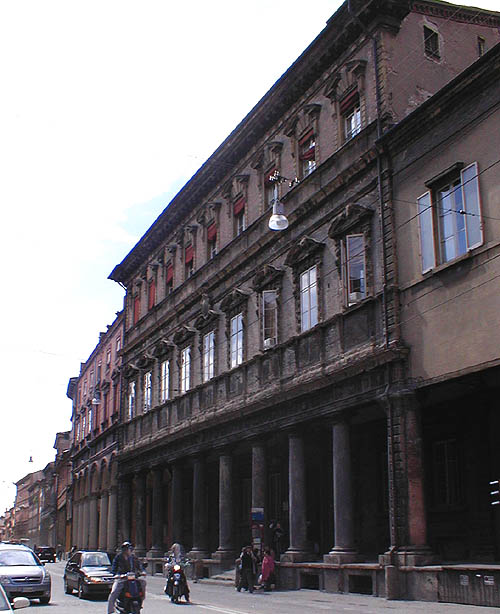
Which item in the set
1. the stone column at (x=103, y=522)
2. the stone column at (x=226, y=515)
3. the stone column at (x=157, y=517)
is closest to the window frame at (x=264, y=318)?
the stone column at (x=226, y=515)

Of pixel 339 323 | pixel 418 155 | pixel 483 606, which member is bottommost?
pixel 483 606

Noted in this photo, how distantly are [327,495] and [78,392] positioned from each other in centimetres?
4440

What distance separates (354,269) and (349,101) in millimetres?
5257

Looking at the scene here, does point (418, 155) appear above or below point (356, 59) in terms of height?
below

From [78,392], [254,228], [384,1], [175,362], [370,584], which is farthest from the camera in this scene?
[78,392]

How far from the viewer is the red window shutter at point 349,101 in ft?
80.8

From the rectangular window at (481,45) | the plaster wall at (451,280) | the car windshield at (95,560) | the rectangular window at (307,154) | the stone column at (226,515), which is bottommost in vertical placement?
the car windshield at (95,560)

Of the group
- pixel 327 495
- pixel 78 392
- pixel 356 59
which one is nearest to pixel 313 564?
pixel 327 495

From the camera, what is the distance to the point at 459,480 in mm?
22078

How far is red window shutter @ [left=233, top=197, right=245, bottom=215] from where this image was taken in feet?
105

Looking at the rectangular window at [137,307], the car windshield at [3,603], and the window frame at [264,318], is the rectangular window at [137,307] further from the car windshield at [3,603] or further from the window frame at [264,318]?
the car windshield at [3,603]

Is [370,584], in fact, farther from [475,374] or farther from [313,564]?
[475,374]

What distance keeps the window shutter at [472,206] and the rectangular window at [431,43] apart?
6.49 meters

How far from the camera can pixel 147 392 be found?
4122 centimetres
